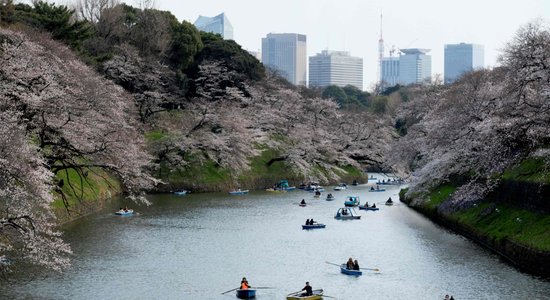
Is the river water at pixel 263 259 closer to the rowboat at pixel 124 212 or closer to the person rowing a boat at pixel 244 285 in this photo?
the rowboat at pixel 124 212

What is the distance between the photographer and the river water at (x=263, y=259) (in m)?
31.4

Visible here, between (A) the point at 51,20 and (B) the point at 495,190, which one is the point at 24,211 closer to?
(B) the point at 495,190

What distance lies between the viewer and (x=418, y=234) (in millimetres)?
48438

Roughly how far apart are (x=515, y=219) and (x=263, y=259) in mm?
14297

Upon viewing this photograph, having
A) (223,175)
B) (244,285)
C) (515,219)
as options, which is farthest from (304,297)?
(223,175)

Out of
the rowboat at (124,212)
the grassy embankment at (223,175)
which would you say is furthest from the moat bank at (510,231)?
the grassy embankment at (223,175)

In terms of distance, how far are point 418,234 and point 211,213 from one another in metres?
17.5

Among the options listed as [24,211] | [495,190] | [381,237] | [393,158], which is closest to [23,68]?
[24,211]

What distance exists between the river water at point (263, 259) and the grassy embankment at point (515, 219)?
4.69ft

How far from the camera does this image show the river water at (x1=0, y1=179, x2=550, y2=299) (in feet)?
103

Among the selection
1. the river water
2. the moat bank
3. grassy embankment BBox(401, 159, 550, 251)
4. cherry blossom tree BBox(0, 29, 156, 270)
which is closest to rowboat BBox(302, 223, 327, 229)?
the river water

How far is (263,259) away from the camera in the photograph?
39.1m

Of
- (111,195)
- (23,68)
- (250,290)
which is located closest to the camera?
(250,290)

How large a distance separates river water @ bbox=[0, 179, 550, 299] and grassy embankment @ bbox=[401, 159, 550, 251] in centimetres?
143
